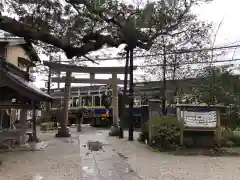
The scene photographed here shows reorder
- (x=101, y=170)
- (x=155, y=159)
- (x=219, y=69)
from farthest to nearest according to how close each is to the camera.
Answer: (x=219, y=69), (x=155, y=159), (x=101, y=170)

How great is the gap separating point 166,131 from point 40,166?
5097 millimetres

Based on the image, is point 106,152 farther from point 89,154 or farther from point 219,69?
point 219,69

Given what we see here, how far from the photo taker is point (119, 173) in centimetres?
777

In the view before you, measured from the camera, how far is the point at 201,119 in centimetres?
1227

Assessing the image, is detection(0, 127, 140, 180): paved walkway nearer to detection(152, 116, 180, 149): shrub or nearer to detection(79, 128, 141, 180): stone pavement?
detection(79, 128, 141, 180): stone pavement

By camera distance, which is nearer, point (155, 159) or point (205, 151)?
point (155, 159)

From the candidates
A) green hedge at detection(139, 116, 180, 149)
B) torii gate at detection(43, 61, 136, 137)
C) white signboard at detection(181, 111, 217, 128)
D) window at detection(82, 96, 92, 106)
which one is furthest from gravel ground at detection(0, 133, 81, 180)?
window at detection(82, 96, 92, 106)

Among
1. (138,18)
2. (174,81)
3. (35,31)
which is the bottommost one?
(174,81)

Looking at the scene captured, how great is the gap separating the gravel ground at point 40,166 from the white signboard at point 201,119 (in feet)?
15.2

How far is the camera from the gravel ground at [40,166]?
737cm

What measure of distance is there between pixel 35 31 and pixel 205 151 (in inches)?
302

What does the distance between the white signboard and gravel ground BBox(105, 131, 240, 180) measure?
2.11 m

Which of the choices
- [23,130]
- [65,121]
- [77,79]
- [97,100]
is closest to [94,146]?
[23,130]

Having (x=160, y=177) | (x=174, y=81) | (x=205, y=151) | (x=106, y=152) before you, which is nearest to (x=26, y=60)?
(x=174, y=81)
